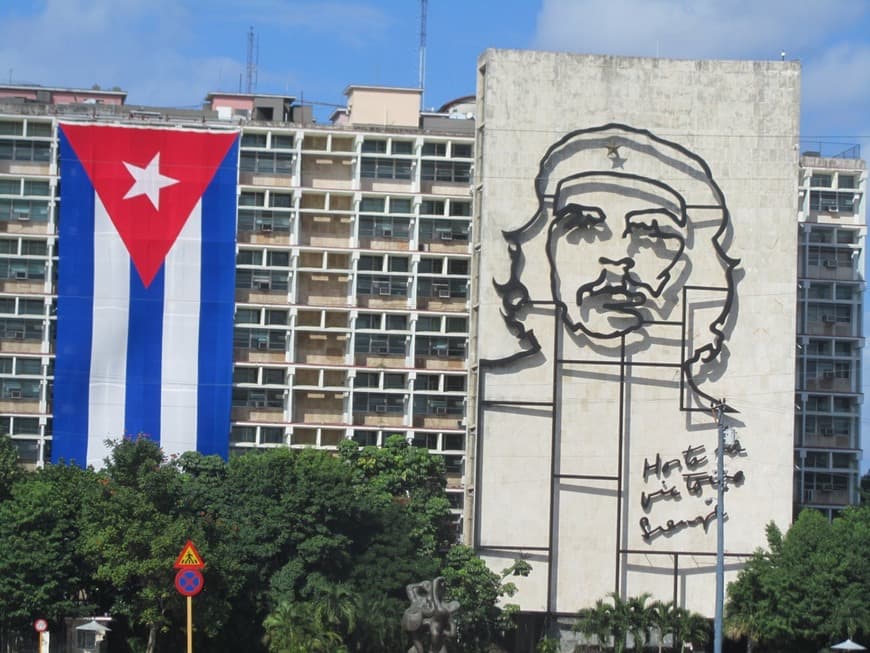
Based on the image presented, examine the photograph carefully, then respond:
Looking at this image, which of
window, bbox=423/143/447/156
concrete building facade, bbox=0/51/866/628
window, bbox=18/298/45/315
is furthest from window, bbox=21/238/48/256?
concrete building facade, bbox=0/51/866/628

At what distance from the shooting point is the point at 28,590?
56.2m

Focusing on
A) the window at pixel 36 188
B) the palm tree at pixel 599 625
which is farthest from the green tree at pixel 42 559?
the window at pixel 36 188

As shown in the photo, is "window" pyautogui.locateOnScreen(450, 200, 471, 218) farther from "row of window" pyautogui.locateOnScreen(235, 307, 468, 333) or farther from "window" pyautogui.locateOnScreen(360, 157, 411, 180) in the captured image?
"row of window" pyautogui.locateOnScreen(235, 307, 468, 333)

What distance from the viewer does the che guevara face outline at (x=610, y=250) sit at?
65500mm

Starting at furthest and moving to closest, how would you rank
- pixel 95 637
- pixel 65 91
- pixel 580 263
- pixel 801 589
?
1. pixel 65 91
2. pixel 580 263
3. pixel 801 589
4. pixel 95 637

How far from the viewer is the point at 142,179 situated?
7456 centimetres

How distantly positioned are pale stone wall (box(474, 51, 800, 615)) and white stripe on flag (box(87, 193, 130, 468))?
53.9 feet

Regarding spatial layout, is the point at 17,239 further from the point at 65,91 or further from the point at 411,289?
the point at 411,289

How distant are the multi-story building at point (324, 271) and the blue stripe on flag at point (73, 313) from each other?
2359 mm

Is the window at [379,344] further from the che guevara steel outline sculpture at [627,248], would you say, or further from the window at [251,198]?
the che guevara steel outline sculpture at [627,248]

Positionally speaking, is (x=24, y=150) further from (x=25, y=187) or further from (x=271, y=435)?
(x=271, y=435)

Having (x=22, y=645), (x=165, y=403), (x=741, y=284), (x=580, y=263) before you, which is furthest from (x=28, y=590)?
(x=741, y=284)

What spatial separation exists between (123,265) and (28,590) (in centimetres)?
2112

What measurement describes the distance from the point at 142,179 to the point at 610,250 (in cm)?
2131
